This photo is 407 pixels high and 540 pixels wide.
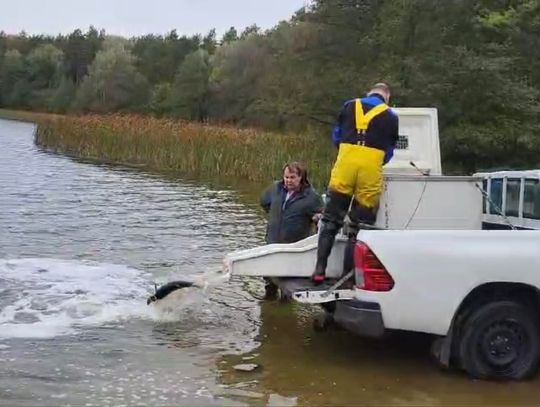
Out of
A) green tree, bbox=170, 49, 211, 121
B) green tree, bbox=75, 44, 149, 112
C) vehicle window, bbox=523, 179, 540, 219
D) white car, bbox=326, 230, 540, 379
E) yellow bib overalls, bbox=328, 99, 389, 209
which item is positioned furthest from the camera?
green tree, bbox=75, 44, 149, 112

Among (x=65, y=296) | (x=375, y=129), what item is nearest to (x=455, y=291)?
(x=375, y=129)

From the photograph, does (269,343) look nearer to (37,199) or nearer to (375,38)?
(37,199)

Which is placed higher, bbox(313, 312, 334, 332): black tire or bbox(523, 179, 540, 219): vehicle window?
bbox(523, 179, 540, 219): vehicle window

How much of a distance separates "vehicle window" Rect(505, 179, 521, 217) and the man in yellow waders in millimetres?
1358

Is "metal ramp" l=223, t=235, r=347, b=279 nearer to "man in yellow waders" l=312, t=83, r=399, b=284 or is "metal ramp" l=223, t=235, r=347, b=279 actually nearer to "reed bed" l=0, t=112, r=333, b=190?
"man in yellow waders" l=312, t=83, r=399, b=284

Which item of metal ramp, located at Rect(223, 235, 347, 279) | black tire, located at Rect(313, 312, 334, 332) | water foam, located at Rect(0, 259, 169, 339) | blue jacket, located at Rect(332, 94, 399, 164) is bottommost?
water foam, located at Rect(0, 259, 169, 339)

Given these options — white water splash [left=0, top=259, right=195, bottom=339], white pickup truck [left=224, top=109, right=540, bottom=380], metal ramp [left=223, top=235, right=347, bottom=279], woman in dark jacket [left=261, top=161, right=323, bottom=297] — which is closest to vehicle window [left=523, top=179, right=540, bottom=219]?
white pickup truck [left=224, top=109, right=540, bottom=380]

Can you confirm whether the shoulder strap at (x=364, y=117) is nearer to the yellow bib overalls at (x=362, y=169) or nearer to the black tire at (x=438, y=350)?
the yellow bib overalls at (x=362, y=169)

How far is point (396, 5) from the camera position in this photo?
28.1m

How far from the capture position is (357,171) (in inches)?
260

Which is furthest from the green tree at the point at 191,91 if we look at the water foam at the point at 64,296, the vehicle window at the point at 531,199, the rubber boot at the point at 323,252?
the rubber boot at the point at 323,252

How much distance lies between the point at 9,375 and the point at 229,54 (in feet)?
225

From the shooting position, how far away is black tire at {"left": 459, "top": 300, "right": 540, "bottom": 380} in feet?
20.1

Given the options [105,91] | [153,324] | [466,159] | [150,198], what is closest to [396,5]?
[466,159]
